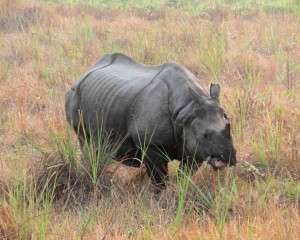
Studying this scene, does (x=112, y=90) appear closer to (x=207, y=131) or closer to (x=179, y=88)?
(x=179, y=88)

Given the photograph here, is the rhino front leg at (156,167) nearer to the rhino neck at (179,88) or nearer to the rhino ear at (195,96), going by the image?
the rhino neck at (179,88)

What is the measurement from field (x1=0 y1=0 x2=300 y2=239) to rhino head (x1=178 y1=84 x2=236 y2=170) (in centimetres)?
20

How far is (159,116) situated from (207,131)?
17.4 inches

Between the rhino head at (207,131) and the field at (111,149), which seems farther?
the rhino head at (207,131)

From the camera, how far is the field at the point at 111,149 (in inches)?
128

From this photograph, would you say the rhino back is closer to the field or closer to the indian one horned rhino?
the indian one horned rhino

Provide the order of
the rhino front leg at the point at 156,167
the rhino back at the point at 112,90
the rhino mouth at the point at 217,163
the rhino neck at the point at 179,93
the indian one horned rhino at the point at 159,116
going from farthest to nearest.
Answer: the rhino back at the point at 112,90 < the rhino front leg at the point at 156,167 < the rhino neck at the point at 179,93 < the indian one horned rhino at the point at 159,116 < the rhino mouth at the point at 217,163

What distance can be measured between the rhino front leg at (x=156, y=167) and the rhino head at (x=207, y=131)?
0.26 m

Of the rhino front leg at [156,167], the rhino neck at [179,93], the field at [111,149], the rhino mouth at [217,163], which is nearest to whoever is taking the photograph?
the field at [111,149]

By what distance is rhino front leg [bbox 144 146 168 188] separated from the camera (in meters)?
3.88

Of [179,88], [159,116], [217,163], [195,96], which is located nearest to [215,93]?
[195,96]

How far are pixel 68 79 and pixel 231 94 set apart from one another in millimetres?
2278

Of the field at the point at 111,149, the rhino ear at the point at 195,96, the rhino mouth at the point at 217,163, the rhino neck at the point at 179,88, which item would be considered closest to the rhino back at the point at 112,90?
the rhino neck at the point at 179,88

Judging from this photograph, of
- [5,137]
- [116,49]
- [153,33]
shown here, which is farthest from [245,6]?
[5,137]
